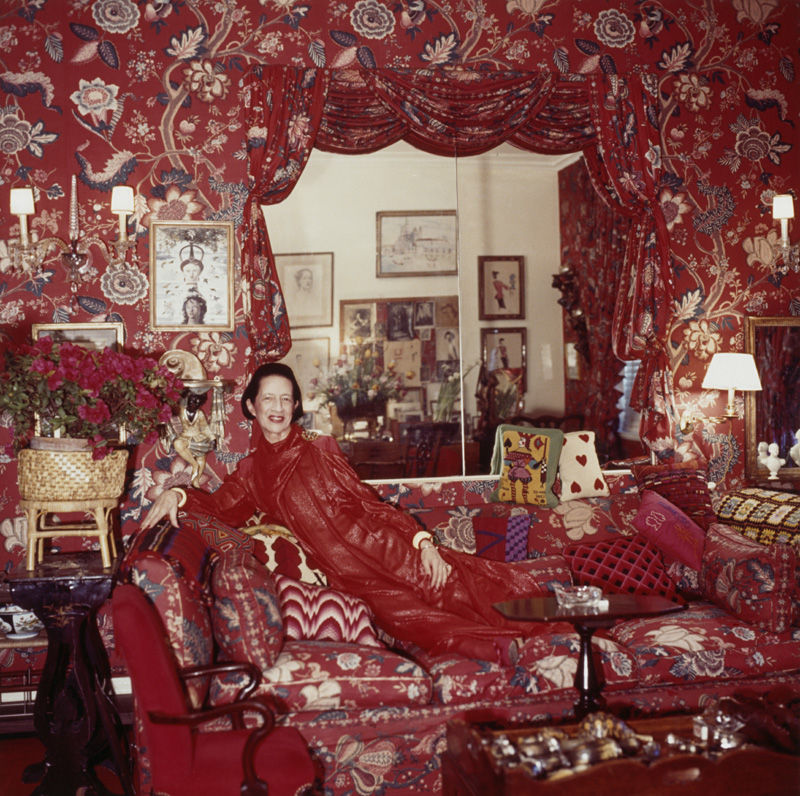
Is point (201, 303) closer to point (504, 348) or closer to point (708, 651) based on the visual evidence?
point (504, 348)

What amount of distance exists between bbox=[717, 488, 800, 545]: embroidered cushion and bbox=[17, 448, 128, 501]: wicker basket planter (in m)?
3.27

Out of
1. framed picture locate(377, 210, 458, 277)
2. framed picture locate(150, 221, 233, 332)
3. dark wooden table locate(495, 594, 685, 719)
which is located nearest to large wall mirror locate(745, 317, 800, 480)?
framed picture locate(377, 210, 458, 277)

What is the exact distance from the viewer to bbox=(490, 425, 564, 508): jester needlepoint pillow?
4832 mm

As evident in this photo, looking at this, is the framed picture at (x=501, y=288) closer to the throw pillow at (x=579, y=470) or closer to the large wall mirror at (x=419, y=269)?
the large wall mirror at (x=419, y=269)

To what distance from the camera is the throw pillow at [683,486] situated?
4.77 metres

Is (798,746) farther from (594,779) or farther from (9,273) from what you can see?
(9,273)

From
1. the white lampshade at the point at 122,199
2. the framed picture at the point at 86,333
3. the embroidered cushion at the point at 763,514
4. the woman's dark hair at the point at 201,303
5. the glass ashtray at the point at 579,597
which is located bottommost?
the glass ashtray at the point at 579,597

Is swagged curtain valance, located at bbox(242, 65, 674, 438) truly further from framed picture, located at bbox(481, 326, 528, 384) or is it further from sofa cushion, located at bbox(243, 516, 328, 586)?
sofa cushion, located at bbox(243, 516, 328, 586)

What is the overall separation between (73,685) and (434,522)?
6.49 ft

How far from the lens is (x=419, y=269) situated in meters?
5.20

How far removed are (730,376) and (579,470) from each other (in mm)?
1110

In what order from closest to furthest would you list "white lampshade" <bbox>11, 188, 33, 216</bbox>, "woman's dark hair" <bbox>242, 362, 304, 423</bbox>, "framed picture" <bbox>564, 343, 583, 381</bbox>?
"woman's dark hair" <bbox>242, 362, 304, 423</bbox> → "white lampshade" <bbox>11, 188, 33, 216</bbox> → "framed picture" <bbox>564, 343, 583, 381</bbox>

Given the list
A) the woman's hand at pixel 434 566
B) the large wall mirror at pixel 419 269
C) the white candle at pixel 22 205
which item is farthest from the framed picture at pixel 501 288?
the white candle at pixel 22 205

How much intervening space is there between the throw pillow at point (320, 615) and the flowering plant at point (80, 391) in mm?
1034
